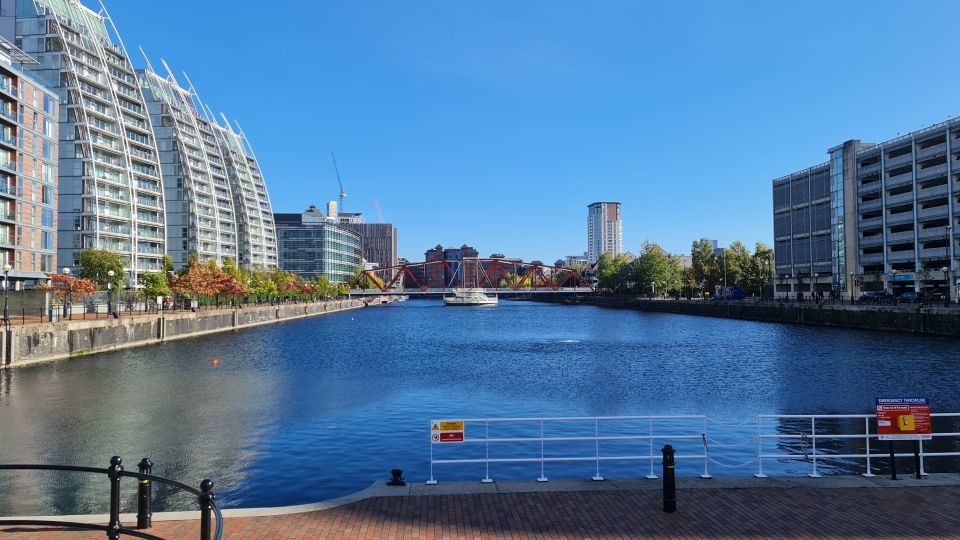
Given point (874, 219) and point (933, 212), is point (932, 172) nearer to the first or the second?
point (933, 212)

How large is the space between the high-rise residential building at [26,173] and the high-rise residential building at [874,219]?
125918 millimetres

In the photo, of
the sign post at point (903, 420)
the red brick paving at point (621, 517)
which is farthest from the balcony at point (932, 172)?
the red brick paving at point (621, 517)

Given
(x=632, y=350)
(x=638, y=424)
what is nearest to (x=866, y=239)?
(x=632, y=350)

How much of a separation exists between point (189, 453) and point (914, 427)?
23.7 meters

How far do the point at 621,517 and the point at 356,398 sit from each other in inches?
1107

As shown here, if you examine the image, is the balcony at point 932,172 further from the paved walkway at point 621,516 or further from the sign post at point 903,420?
the paved walkway at point 621,516

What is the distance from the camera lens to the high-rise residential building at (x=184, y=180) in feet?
520

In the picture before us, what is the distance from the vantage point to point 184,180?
6289 inches

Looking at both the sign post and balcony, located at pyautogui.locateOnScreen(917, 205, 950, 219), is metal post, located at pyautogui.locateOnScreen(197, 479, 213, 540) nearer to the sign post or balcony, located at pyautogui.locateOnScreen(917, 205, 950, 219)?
the sign post

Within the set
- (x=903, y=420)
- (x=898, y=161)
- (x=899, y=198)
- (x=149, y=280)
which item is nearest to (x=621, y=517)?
(x=903, y=420)

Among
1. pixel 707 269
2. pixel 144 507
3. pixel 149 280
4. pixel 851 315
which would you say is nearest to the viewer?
pixel 144 507

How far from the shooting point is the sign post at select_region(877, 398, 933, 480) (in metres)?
14.8

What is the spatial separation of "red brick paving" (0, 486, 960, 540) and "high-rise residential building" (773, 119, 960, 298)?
4023 inches

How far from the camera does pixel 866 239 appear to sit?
4909 inches
